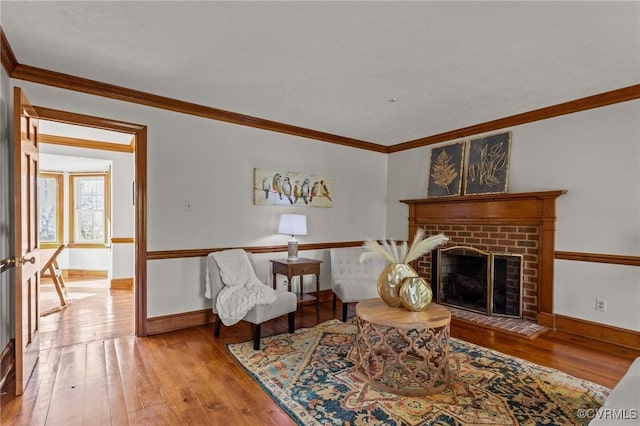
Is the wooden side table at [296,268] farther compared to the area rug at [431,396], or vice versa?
the wooden side table at [296,268]

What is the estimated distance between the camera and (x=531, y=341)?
10.6 ft

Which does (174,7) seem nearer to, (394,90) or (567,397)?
(394,90)

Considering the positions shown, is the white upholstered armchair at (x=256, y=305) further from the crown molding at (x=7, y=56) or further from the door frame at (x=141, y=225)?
the crown molding at (x=7, y=56)

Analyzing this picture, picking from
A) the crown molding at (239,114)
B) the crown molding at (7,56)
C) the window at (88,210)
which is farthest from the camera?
the window at (88,210)

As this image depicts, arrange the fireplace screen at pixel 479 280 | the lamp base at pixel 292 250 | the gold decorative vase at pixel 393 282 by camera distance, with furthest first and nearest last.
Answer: the lamp base at pixel 292 250
the fireplace screen at pixel 479 280
the gold decorative vase at pixel 393 282

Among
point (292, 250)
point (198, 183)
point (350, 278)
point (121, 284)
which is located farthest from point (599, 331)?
point (121, 284)

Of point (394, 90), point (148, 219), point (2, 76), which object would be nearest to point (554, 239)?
point (394, 90)

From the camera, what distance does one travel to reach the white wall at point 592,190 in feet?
10.2

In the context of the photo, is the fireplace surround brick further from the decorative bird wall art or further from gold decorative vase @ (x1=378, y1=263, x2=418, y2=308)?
gold decorative vase @ (x1=378, y1=263, x2=418, y2=308)

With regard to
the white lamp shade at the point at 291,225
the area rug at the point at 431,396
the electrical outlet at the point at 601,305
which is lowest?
the area rug at the point at 431,396

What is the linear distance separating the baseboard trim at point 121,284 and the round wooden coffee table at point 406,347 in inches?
176

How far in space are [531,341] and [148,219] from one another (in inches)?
154

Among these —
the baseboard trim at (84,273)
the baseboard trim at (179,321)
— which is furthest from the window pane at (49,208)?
the baseboard trim at (179,321)

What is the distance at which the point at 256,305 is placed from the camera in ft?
9.78
